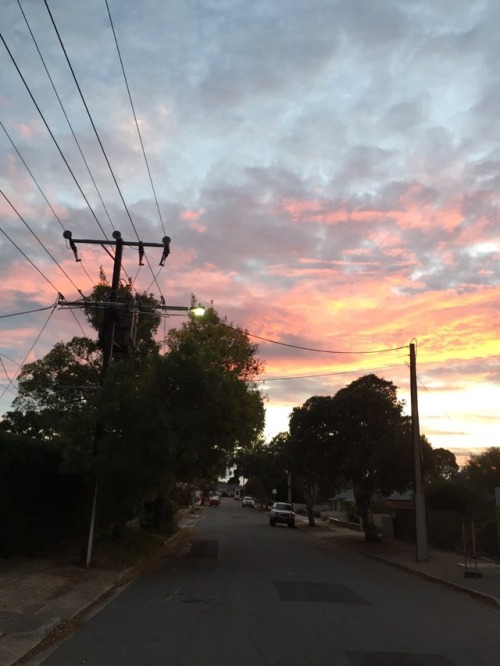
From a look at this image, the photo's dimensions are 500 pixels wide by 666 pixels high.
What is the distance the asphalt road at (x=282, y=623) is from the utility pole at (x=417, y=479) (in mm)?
3813

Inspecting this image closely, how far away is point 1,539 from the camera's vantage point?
13766 mm

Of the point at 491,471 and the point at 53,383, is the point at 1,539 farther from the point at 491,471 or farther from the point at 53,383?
the point at 491,471

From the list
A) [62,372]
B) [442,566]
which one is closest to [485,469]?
[442,566]

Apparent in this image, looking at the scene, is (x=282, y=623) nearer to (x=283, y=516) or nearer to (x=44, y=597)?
(x=44, y=597)

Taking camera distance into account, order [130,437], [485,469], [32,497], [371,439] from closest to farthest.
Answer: [130,437]
[32,497]
[371,439]
[485,469]

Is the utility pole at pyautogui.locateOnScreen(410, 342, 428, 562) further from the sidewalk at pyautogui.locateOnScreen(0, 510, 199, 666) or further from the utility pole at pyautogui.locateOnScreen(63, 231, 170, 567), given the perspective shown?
Answer: the utility pole at pyautogui.locateOnScreen(63, 231, 170, 567)

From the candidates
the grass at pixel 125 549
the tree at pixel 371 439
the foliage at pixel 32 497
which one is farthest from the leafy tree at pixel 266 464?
the foliage at pixel 32 497

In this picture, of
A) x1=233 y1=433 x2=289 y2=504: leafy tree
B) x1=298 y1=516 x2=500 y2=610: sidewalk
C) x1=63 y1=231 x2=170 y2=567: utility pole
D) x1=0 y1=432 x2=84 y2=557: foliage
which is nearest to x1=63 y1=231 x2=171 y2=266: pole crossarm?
x1=63 y1=231 x2=170 y2=567: utility pole

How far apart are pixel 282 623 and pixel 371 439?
17356 mm

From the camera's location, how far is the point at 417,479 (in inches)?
850

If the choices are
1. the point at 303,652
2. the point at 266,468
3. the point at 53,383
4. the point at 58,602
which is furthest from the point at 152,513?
the point at 266,468

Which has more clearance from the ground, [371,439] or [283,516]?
[371,439]

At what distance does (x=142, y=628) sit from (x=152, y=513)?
1905 centimetres

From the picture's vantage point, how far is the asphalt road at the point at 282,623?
7.36 meters
